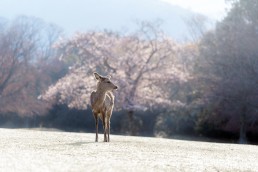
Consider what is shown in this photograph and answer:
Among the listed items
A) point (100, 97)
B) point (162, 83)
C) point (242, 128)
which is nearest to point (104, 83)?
point (100, 97)

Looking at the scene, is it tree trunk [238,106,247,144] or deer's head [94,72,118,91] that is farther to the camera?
tree trunk [238,106,247,144]

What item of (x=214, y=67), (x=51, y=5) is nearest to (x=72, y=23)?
(x=51, y=5)

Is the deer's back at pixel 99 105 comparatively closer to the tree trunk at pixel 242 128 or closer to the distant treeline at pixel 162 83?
the distant treeline at pixel 162 83

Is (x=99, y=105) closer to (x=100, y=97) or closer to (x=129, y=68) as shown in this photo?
(x=100, y=97)

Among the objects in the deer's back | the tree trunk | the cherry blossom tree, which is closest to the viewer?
the deer's back

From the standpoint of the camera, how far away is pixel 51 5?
86.1m

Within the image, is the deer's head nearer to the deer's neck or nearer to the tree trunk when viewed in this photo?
the deer's neck

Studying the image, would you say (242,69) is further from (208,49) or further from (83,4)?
(83,4)

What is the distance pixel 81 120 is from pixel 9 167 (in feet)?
97.1

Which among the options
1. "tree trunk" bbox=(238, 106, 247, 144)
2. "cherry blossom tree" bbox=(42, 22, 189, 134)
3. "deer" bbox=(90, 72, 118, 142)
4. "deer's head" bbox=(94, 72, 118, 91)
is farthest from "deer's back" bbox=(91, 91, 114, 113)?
"cherry blossom tree" bbox=(42, 22, 189, 134)

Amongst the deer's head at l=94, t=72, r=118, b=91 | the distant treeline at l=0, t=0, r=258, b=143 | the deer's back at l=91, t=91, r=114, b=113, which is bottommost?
the deer's back at l=91, t=91, r=114, b=113

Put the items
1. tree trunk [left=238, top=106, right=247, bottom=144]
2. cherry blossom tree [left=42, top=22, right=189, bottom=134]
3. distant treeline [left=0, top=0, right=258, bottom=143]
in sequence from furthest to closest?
cherry blossom tree [left=42, top=22, right=189, bottom=134]
distant treeline [left=0, top=0, right=258, bottom=143]
tree trunk [left=238, top=106, right=247, bottom=144]

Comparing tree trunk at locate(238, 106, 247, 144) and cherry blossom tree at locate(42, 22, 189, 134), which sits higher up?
cherry blossom tree at locate(42, 22, 189, 134)

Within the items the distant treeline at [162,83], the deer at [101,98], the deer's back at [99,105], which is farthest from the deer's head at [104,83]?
the distant treeline at [162,83]
